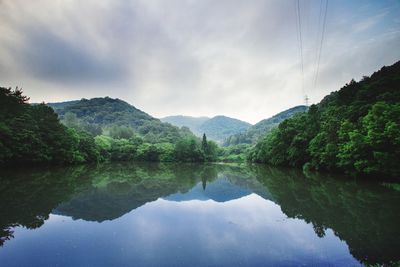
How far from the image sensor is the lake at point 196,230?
8.53 metres

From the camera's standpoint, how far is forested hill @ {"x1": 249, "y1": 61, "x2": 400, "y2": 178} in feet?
77.9

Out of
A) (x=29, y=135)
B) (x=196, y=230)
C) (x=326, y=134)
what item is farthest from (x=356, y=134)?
(x=29, y=135)

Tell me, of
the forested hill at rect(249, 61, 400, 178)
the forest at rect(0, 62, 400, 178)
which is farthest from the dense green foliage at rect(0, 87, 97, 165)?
the forested hill at rect(249, 61, 400, 178)

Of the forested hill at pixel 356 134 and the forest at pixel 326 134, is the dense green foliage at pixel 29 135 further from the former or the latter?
the forested hill at pixel 356 134

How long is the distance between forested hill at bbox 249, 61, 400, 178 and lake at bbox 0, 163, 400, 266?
19.3ft

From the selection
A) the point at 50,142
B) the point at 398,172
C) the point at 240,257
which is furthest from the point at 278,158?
the point at 240,257

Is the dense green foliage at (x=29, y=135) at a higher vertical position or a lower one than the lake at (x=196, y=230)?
higher

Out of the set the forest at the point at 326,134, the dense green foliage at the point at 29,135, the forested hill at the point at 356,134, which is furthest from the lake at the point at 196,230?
the dense green foliage at the point at 29,135

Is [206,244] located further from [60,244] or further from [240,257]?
[60,244]

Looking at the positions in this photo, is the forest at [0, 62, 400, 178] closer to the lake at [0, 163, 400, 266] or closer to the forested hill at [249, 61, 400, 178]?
the forested hill at [249, 61, 400, 178]

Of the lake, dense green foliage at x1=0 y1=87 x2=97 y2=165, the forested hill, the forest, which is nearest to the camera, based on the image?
the lake

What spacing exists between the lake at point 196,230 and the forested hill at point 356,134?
5895mm

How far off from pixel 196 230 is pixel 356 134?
77.0 ft

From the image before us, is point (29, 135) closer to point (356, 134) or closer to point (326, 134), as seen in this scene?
point (356, 134)
